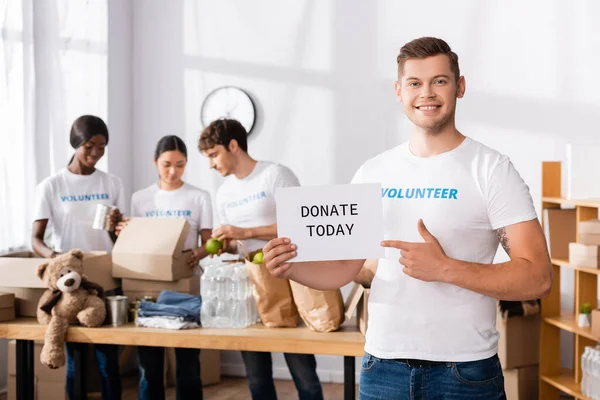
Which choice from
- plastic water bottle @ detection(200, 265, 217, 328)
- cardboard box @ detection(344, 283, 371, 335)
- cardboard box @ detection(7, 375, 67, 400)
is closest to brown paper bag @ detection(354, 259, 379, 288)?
cardboard box @ detection(344, 283, 371, 335)

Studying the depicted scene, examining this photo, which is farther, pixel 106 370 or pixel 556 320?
pixel 556 320

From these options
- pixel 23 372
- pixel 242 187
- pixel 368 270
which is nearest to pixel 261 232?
pixel 242 187

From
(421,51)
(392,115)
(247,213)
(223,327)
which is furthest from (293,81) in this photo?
(421,51)

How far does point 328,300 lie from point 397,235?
121 cm

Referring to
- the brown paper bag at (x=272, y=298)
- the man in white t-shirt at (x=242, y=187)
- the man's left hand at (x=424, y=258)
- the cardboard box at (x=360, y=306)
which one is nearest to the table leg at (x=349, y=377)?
the cardboard box at (x=360, y=306)

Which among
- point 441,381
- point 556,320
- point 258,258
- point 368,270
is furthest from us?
point 556,320

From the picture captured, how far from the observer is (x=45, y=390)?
14.0 feet

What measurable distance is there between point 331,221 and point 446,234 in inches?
10.8

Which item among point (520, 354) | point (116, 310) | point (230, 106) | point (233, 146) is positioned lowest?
point (520, 354)

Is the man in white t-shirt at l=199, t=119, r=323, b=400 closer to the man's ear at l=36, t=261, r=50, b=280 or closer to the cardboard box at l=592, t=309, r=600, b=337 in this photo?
the man's ear at l=36, t=261, r=50, b=280

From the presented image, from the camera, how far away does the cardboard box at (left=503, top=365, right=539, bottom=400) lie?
13.1 feet

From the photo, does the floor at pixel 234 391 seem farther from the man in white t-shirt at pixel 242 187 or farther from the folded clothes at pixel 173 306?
the folded clothes at pixel 173 306

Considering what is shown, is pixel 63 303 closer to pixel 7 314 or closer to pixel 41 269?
pixel 41 269

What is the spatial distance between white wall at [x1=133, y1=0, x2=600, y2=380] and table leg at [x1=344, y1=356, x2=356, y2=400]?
2.16 meters
